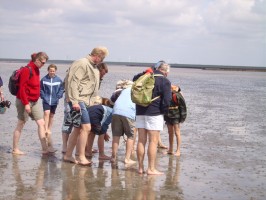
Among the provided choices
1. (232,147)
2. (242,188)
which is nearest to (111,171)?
(242,188)

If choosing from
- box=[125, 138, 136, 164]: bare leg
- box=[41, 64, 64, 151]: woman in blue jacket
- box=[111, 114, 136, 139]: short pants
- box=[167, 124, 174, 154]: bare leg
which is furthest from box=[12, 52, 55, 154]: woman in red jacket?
box=[167, 124, 174, 154]: bare leg

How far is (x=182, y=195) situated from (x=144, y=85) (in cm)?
176

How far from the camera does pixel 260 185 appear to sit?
6871mm

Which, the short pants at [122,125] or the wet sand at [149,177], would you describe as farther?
the short pants at [122,125]

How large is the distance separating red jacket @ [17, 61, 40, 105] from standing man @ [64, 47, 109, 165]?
0.80 meters

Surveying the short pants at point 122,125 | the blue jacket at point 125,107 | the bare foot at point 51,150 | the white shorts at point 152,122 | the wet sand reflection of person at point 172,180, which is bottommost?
the wet sand reflection of person at point 172,180

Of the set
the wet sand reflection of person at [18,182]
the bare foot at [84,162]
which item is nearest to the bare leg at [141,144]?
the bare foot at [84,162]

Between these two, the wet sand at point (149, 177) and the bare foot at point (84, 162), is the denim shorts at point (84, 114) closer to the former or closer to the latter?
the bare foot at point (84, 162)

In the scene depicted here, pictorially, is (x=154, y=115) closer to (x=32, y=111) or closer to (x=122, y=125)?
(x=122, y=125)

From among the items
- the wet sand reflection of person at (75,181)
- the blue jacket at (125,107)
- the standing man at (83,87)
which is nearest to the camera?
the wet sand reflection of person at (75,181)

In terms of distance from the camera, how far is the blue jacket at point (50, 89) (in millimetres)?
9742

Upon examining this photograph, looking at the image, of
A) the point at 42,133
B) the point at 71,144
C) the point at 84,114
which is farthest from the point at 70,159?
the point at 84,114

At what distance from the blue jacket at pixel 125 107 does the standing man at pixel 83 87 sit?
44cm

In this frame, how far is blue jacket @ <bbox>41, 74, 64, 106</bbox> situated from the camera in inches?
384
